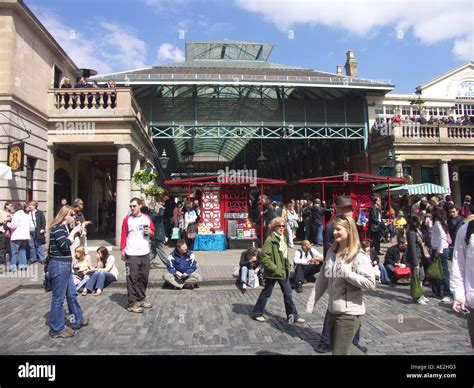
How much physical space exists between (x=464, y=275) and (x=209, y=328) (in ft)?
11.9

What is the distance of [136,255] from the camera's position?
21.4 ft

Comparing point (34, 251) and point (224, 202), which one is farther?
point (224, 202)

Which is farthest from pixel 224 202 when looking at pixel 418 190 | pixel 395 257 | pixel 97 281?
pixel 418 190

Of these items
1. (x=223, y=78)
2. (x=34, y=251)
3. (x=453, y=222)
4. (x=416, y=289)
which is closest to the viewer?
(x=416, y=289)

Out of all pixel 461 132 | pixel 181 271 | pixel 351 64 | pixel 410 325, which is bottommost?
pixel 410 325

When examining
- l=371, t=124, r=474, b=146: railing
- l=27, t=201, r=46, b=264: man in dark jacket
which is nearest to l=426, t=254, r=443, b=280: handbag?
l=27, t=201, r=46, b=264: man in dark jacket

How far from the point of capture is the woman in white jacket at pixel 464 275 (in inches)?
126

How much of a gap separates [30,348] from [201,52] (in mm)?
28183

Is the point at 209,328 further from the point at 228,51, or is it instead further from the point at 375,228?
the point at 228,51

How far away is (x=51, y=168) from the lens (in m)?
13.8

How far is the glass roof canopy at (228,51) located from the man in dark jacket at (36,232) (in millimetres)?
21772

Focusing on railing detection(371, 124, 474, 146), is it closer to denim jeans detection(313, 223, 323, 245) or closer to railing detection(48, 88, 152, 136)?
denim jeans detection(313, 223, 323, 245)

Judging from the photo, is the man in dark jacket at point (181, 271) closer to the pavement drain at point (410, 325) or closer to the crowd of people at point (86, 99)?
the pavement drain at point (410, 325)

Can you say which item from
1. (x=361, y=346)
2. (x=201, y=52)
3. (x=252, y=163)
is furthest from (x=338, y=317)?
(x=252, y=163)
